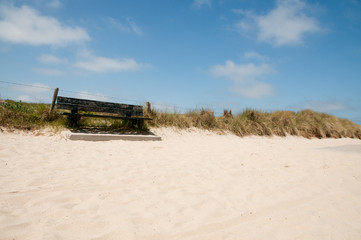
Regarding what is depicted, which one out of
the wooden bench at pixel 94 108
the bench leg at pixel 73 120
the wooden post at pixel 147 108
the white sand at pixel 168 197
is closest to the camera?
the white sand at pixel 168 197

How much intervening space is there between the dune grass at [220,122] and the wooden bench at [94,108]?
328 mm

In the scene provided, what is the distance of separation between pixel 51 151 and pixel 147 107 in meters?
5.03

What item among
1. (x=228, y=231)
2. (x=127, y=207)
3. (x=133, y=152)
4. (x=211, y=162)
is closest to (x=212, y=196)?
(x=228, y=231)

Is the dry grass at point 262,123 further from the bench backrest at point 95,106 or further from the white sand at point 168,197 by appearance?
the white sand at point 168,197

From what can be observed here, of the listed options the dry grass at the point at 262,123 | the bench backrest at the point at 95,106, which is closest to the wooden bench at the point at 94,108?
the bench backrest at the point at 95,106

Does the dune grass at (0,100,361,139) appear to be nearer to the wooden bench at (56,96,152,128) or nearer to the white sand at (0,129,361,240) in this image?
the wooden bench at (56,96,152,128)

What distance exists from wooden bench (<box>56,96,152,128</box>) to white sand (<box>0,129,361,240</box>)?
2.41 m

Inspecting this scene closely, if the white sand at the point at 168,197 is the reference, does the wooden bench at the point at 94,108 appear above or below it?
above

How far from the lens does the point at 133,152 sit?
5.48 meters

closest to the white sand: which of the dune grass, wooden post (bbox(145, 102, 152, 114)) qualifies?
the dune grass

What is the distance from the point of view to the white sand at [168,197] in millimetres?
2260

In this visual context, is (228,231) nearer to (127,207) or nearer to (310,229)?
(310,229)

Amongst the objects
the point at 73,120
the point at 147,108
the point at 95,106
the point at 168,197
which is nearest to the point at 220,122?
the point at 147,108

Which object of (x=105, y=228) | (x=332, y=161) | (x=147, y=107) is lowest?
(x=105, y=228)
